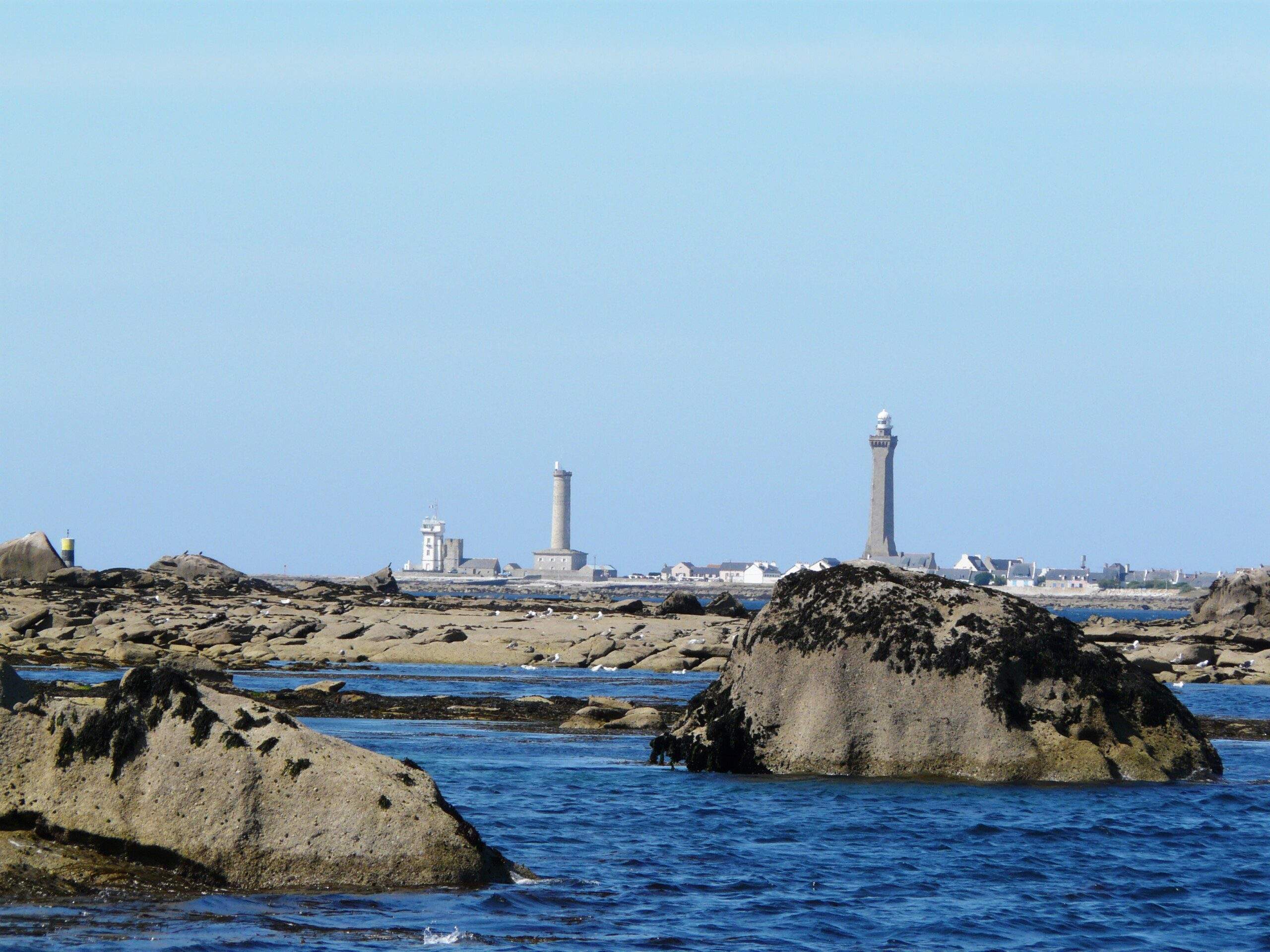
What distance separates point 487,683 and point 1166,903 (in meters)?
31.0

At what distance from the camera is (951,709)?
22.8 meters

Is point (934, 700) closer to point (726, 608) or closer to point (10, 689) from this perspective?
point (10, 689)

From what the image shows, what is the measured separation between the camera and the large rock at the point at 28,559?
79750 millimetres

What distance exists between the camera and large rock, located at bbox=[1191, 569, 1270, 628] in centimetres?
7288

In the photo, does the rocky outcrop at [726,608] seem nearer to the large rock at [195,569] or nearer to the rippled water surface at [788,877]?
the large rock at [195,569]

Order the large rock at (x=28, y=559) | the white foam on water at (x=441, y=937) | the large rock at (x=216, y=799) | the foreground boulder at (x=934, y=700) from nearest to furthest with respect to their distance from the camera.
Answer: the white foam on water at (x=441, y=937) < the large rock at (x=216, y=799) < the foreground boulder at (x=934, y=700) < the large rock at (x=28, y=559)

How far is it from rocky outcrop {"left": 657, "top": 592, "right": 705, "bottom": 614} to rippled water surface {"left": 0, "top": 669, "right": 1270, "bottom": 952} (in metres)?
47.5

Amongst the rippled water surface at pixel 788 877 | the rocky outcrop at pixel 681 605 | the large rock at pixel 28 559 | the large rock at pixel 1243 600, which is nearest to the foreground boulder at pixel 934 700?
the rippled water surface at pixel 788 877

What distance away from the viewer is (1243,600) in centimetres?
7369

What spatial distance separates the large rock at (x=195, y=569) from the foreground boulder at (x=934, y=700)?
6937 centimetres

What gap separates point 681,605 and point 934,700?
49946 millimetres

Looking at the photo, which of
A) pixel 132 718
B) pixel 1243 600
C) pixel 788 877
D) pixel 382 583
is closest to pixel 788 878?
pixel 788 877

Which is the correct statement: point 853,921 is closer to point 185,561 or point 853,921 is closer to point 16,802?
point 16,802

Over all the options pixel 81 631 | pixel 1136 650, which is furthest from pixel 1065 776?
pixel 81 631
